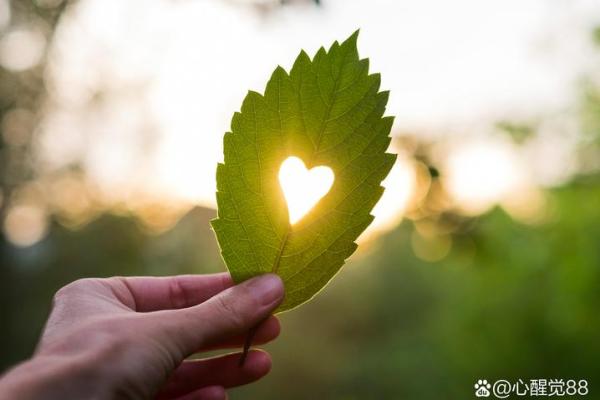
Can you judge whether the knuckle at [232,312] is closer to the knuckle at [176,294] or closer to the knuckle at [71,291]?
the knuckle at [71,291]

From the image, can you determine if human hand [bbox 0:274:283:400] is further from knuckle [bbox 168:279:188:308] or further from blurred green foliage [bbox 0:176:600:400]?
blurred green foliage [bbox 0:176:600:400]

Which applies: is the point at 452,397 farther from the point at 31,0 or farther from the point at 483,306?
the point at 31,0

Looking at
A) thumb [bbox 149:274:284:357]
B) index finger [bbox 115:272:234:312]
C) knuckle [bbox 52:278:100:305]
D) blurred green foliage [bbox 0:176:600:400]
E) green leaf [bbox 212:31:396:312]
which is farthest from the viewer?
blurred green foliage [bbox 0:176:600:400]

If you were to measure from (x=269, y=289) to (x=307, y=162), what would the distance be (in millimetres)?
222

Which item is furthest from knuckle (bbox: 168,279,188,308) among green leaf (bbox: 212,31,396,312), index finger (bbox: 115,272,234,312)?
green leaf (bbox: 212,31,396,312)

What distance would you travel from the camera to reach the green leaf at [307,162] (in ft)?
3.02

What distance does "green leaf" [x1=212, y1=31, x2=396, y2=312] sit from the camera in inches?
36.3

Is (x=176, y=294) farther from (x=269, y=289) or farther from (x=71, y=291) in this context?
(x=269, y=289)

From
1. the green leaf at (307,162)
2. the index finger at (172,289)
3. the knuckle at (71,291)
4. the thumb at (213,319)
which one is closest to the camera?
the green leaf at (307,162)

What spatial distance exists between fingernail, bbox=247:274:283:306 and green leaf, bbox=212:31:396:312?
19 millimetres

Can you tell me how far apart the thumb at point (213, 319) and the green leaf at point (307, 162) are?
0.18ft

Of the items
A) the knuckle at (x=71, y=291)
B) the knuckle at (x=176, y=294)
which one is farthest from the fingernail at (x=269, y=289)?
the knuckle at (x=176, y=294)

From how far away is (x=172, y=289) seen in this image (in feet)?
5.04

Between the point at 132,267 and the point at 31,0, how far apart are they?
5.51m
